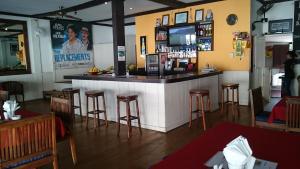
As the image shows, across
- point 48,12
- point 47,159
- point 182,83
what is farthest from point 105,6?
point 47,159

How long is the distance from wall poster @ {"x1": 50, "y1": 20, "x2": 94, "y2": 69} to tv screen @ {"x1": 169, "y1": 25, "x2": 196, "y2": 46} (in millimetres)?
3961

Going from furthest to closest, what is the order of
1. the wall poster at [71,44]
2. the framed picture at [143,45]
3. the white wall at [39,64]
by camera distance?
the wall poster at [71,44] → the framed picture at [143,45] → the white wall at [39,64]

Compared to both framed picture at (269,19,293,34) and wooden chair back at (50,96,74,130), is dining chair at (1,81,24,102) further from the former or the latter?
framed picture at (269,19,293,34)

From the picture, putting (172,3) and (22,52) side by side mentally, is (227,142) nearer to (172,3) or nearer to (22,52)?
(172,3)

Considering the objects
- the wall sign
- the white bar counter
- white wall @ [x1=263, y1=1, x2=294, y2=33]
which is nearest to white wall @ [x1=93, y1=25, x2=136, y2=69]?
the white bar counter

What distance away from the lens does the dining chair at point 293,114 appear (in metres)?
2.62

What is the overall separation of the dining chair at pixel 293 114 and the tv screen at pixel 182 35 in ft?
14.7

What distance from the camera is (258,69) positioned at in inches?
261

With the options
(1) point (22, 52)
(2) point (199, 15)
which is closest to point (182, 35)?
(2) point (199, 15)

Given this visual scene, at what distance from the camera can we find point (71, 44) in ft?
30.0

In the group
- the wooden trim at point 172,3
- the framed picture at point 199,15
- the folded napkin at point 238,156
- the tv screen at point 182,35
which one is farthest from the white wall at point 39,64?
the folded napkin at point 238,156

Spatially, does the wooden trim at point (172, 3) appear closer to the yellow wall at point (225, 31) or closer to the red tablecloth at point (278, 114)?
the yellow wall at point (225, 31)

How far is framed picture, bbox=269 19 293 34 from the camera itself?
21.9ft

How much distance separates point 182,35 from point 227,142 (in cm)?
587
